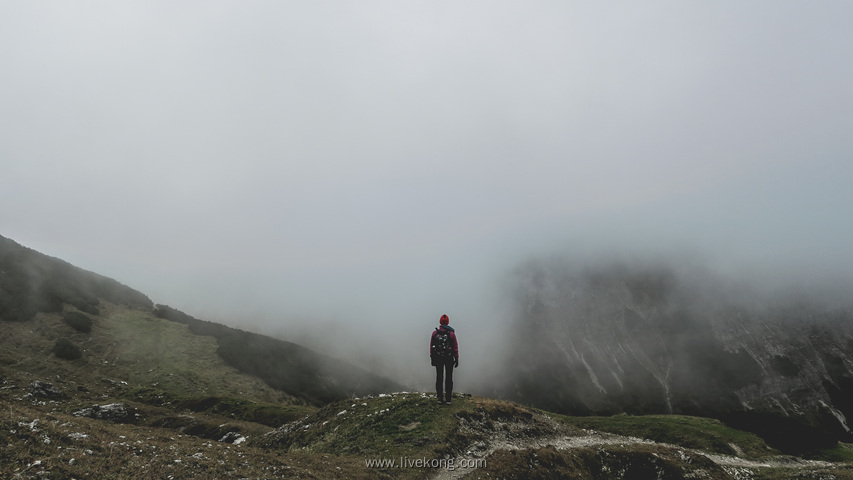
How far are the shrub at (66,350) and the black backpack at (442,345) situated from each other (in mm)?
69907

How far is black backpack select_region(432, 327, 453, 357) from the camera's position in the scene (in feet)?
83.3

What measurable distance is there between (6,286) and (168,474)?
9097cm

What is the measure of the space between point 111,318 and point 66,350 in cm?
2641

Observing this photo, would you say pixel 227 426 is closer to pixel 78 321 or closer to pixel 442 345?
pixel 442 345

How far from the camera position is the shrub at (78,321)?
72.2 m

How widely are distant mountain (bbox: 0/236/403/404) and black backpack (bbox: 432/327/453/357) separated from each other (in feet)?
230

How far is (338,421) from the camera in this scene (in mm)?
26516

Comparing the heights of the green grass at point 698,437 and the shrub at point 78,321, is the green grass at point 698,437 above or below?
below

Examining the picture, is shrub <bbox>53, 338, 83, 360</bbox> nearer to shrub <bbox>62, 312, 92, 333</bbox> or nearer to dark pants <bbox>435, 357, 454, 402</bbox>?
shrub <bbox>62, 312, 92, 333</bbox>

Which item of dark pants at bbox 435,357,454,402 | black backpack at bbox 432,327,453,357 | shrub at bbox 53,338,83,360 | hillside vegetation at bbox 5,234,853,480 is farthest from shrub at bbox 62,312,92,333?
black backpack at bbox 432,327,453,357

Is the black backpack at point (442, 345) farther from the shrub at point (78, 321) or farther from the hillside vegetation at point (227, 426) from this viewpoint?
the shrub at point (78, 321)

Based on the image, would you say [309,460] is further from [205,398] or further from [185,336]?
[185,336]

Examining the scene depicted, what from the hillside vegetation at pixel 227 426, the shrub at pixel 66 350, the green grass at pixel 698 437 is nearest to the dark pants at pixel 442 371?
the hillside vegetation at pixel 227 426

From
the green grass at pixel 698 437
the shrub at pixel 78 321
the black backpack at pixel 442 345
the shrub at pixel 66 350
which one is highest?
the black backpack at pixel 442 345
